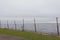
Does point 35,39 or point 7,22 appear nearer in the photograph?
point 35,39

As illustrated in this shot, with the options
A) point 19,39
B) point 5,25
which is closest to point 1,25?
point 5,25

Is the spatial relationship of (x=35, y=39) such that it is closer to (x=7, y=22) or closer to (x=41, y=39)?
(x=41, y=39)

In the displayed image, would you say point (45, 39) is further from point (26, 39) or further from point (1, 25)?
point (1, 25)

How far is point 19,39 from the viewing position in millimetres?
14078

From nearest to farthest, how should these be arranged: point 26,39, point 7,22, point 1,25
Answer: point 26,39 < point 7,22 < point 1,25

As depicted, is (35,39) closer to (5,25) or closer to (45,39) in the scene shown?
Answer: (45,39)

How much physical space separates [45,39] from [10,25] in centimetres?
2047

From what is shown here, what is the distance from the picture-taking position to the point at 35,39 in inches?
547

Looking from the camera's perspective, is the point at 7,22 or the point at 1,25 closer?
the point at 7,22

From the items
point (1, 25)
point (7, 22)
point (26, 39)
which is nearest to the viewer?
point (26, 39)

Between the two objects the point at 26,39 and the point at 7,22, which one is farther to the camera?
the point at 7,22

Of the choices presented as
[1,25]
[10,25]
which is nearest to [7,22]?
[10,25]

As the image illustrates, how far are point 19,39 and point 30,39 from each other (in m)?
0.98

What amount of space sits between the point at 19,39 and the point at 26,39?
673 millimetres
